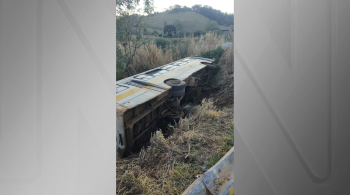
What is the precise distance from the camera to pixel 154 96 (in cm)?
162

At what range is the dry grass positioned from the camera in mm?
1516

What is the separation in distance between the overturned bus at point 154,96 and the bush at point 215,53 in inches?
1.1

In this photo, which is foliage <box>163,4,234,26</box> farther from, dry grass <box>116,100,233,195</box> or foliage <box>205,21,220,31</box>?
dry grass <box>116,100,233,195</box>

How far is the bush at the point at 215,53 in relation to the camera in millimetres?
1702

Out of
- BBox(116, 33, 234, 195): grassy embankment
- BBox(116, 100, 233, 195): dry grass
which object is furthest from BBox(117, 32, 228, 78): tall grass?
BBox(116, 100, 233, 195): dry grass

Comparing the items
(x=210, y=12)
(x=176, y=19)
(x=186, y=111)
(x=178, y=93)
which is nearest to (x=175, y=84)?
(x=178, y=93)

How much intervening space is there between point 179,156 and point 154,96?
40cm

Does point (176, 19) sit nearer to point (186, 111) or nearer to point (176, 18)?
point (176, 18)

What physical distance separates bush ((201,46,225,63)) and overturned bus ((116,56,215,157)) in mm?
28

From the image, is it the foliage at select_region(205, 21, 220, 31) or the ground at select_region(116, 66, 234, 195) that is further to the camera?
the foliage at select_region(205, 21, 220, 31)
